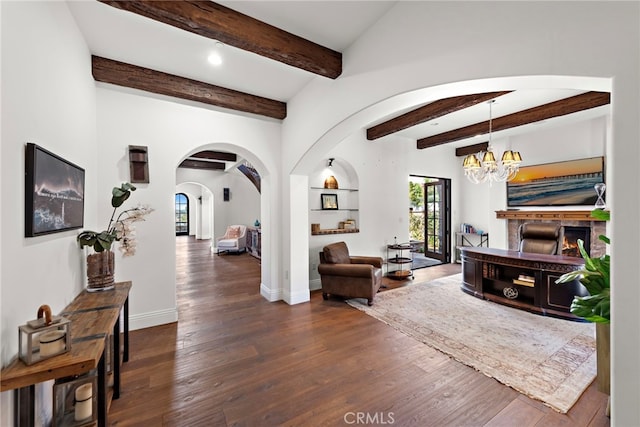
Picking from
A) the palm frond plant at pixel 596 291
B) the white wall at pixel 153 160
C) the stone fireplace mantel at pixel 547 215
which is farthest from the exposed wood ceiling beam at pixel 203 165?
the palm frond plant at pixel 596 291

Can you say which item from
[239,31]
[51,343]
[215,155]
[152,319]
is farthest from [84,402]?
[215,155]

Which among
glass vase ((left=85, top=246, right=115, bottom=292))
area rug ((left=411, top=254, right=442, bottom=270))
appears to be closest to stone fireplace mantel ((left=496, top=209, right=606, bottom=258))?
area rug ((left=411, top=254, right=442, bottom=270))

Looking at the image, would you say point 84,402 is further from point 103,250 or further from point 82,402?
point 103,250

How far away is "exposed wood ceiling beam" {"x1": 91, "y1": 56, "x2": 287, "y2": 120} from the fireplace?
228 inches

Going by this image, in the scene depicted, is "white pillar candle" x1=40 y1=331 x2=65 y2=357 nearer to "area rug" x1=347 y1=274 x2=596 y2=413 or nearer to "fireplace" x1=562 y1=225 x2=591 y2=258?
"area rug" x1=347 y1=274 x2=596 y2=413

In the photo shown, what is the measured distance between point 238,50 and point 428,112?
9.08 feet

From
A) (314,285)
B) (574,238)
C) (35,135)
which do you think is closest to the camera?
(35,135)

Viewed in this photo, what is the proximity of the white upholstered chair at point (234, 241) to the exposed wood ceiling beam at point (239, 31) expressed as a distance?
6532mm

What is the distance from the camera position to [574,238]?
16.2ft

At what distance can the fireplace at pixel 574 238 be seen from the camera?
4.70 m

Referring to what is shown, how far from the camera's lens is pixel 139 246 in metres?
3.16

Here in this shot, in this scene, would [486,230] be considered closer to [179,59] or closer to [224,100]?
[224,100]

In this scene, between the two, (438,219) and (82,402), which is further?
(438,219)

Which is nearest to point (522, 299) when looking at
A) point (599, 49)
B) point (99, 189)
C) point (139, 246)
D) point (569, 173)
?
point (569, 173)
